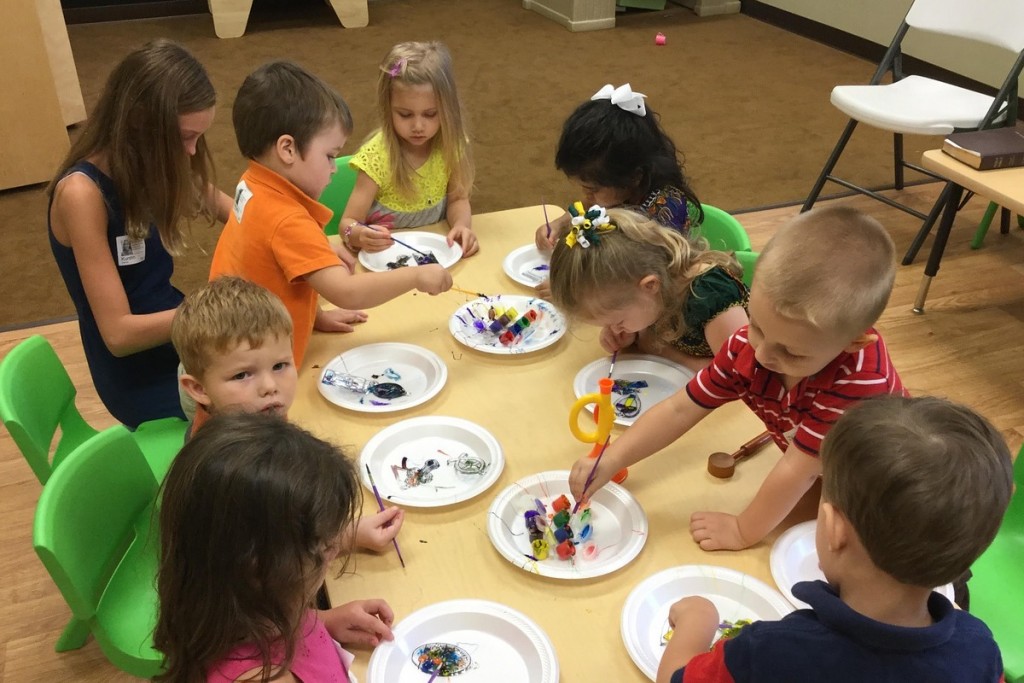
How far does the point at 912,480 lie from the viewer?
2.66 feet

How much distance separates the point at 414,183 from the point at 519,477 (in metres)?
1.19

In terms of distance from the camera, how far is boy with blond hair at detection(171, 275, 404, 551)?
1.37 meters

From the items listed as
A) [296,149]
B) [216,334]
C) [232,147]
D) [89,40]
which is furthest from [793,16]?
[216,334]

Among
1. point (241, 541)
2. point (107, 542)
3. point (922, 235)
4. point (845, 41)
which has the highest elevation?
point (241, 541)

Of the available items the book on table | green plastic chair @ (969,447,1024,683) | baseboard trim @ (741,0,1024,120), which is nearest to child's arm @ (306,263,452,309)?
green plastic chair @ (969,447,1024,683)

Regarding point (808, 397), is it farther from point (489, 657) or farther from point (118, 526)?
point (118, 526)

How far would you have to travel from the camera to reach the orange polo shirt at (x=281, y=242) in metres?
1.65

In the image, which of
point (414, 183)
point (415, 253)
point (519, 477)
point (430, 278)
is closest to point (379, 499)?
point (519, 477)

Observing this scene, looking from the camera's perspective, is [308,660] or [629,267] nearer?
[308,660]

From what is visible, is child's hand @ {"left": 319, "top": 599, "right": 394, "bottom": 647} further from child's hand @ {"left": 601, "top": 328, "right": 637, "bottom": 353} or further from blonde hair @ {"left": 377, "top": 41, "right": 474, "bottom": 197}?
blonde hair @ {"left": 377, "top": 41, "right": 474, "bottom": 197}

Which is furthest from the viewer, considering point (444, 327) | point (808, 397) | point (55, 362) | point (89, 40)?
point (89, 40)

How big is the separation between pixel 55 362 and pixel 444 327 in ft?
2.56

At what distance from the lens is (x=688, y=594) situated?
116cm

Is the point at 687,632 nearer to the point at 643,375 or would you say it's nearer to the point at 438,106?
the point at 643,375
